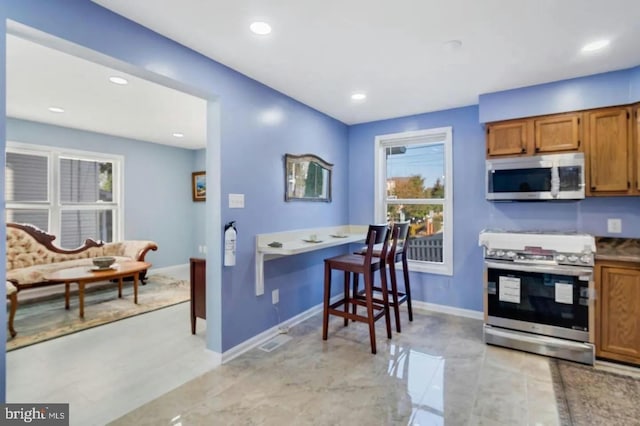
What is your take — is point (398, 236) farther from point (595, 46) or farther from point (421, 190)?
point (595, 46)

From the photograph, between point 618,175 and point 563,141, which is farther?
point 563,141

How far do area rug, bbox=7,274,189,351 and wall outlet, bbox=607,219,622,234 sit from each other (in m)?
4.89

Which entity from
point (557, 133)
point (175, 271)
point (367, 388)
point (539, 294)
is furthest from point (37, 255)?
point (557, 133)

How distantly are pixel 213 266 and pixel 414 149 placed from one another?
2.92 metres

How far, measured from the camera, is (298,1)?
71.0 inches

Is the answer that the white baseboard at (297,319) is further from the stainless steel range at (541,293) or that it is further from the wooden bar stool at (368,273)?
the stainless steel range at (541,293)

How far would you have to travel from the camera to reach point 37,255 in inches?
170

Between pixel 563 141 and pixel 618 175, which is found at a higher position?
pixel 563 141

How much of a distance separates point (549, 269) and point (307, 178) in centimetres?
251

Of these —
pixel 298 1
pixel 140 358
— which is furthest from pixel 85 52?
pixel 140 358

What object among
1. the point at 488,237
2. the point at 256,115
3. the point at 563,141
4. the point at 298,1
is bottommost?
the point at 488,237

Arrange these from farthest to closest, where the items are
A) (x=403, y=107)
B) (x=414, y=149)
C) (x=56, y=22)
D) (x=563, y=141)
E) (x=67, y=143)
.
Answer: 1. (x=67, y=143)
2. (x=414, y=149)
3. (x=403, y=107)
4. (x=563, y=141)
5. (x=56, y=22)

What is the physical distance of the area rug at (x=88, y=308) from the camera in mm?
3172

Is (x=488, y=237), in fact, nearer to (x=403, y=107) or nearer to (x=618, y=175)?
(x=618, y=175)
